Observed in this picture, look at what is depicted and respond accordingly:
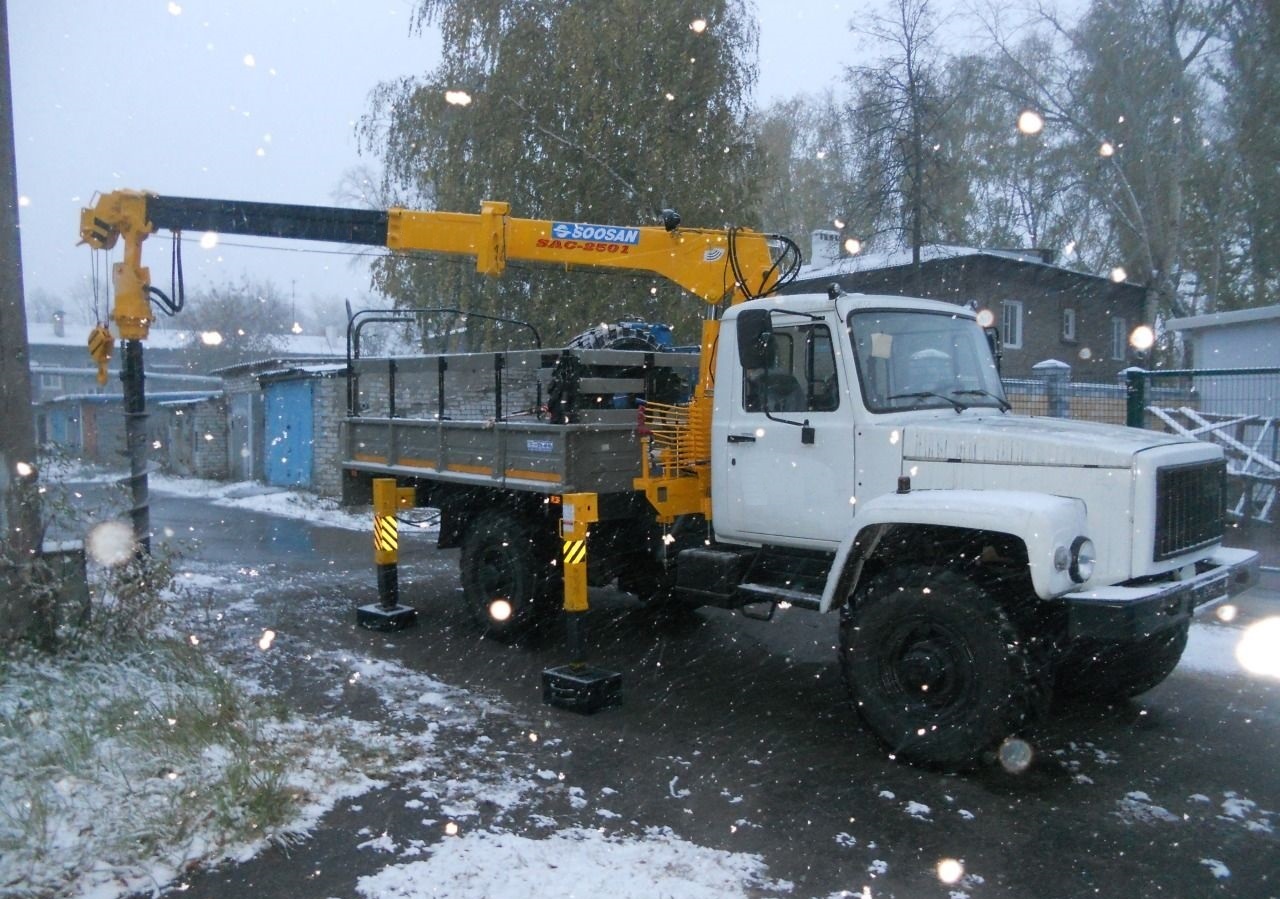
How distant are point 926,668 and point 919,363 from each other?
189 cm

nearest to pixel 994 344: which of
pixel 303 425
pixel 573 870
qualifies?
pixel 573 870

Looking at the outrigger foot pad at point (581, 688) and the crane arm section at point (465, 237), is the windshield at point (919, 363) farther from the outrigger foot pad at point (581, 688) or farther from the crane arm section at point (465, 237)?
the outrigger foot pad at point (581, 688)

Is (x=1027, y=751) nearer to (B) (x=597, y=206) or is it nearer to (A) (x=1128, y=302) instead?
(B) (x=597, y=206)

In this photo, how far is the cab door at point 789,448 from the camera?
598 cm

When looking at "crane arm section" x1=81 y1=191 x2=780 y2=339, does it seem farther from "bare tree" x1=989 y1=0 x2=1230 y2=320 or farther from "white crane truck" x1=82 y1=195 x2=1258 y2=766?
"bare tree" x1=989 y1=0 x2=1230 y2=320

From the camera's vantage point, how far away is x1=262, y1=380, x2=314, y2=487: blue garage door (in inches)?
827

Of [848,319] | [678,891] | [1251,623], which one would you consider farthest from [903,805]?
[1251,623]

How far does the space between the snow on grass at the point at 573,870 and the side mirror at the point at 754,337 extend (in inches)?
107

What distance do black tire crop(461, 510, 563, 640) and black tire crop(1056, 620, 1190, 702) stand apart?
374 cm

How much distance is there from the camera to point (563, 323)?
18750mm

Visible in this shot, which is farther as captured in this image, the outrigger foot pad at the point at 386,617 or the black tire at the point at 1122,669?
the outrigger foot pad at the point at 386,617

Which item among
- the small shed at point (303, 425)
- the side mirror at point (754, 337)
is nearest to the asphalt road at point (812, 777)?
the side mirror at point (754, 337)

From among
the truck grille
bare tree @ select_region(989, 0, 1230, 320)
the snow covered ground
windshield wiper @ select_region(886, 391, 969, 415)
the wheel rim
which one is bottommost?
the snow covered ground

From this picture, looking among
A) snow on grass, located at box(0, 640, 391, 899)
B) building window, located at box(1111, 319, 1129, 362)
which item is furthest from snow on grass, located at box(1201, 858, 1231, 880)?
building window, located at box(1111, 319, 1129, 362)
